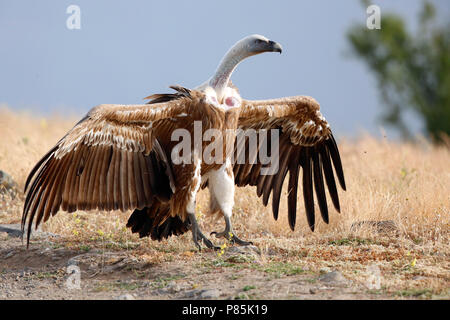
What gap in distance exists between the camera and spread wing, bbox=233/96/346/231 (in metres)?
6.66

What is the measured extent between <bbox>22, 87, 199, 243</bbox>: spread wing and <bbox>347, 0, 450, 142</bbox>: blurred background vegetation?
16416 mm

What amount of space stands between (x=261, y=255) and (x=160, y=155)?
133cm

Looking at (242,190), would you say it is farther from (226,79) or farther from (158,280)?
(158,280)

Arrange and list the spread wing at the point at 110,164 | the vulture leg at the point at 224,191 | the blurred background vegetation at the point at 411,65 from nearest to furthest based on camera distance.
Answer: the spread wing at the point at 110,164 < the vulture leg at the point at 224,191 < the blurred background vegetation at the point at 411,65

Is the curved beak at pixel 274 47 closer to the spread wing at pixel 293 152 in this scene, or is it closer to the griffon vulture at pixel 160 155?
the griffon vulture at pixel 160 155

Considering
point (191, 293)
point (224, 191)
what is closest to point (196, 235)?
point (224, 191)

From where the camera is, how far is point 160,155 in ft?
19.7

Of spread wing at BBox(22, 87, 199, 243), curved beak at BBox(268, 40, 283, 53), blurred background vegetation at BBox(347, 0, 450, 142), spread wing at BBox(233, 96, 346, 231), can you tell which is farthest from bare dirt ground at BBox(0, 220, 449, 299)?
blurred background vegetation at BBox(347, 0, 450, 142)

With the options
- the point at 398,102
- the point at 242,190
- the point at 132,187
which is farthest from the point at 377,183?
the point at 398,102

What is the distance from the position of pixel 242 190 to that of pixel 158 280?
342 cm

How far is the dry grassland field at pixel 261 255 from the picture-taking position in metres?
4.94

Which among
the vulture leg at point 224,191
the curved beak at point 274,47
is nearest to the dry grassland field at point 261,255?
the vulture leg at point 224,191

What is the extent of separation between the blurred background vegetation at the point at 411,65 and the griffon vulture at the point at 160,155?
15434 millimetres

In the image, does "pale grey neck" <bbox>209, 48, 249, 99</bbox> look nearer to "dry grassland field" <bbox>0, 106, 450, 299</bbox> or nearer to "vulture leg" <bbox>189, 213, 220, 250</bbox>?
"vulture leg" <bbox>189, 213, 220, 250</bbox>
